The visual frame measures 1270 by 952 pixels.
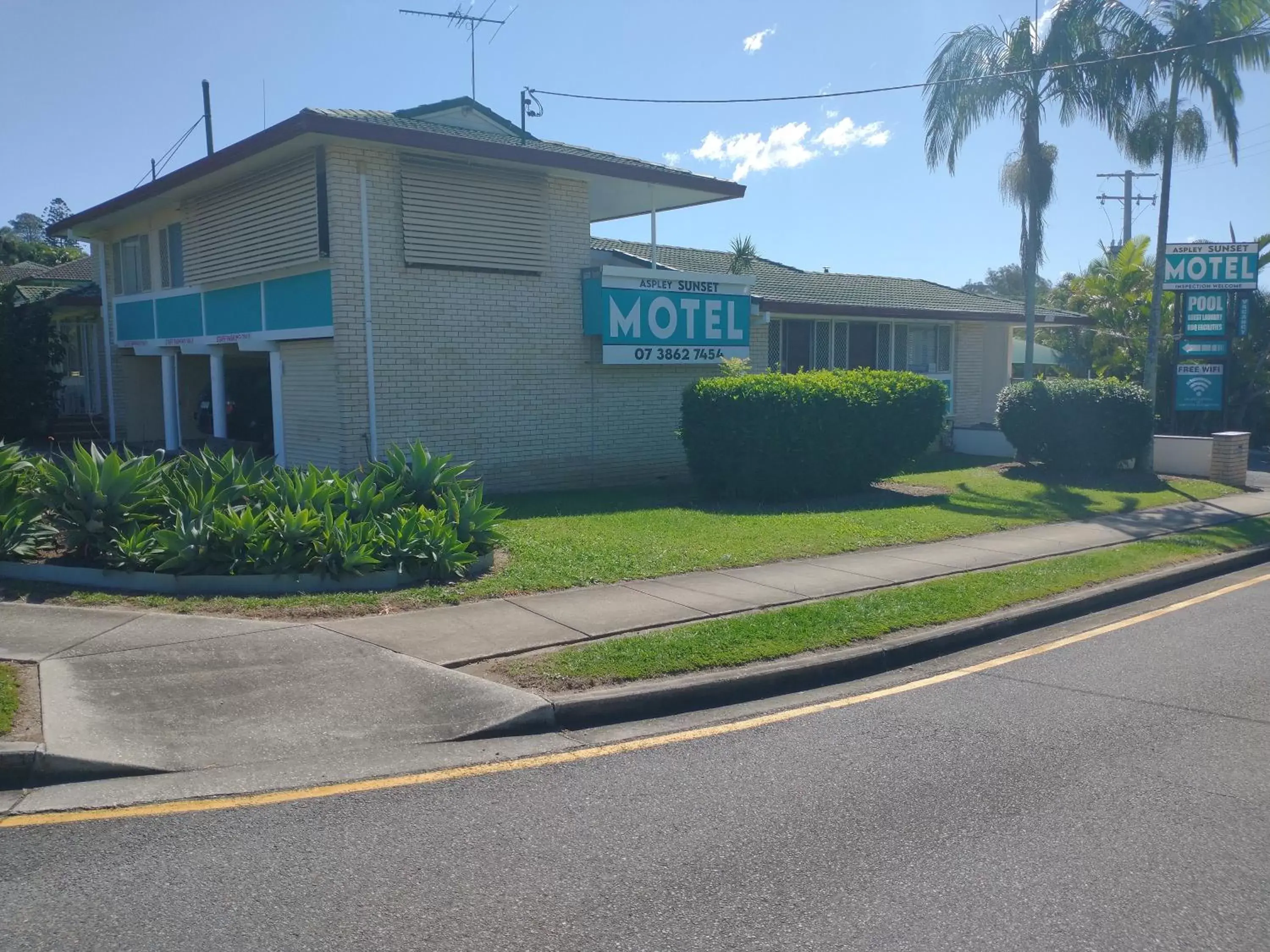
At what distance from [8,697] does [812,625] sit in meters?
5.47

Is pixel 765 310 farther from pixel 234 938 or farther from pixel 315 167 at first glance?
pixel 234 938

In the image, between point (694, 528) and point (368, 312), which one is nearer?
point (694, 528)

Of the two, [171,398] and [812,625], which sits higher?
[171,398]

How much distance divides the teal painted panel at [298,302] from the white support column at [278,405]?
45cm

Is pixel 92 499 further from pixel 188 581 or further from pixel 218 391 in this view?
pixel 218 391

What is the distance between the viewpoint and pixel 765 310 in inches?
802

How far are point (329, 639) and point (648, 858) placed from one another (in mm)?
3887

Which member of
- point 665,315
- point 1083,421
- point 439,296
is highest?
point 439,296

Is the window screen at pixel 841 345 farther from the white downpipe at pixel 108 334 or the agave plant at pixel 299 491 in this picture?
the agave plant at pixel 299 491

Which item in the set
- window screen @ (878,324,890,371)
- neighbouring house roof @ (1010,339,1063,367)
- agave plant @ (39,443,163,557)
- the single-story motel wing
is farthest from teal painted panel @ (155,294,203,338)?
neighbouring house roof @ (1010,339,1063,367)

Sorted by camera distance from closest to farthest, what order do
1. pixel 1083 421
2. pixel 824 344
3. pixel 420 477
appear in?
pixel 420 477
pixel 1083 421
pixel 824 344

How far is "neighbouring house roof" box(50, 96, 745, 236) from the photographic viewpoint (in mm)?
13211

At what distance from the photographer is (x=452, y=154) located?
14281mm

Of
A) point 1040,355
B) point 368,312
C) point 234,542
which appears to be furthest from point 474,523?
point 1040,355
